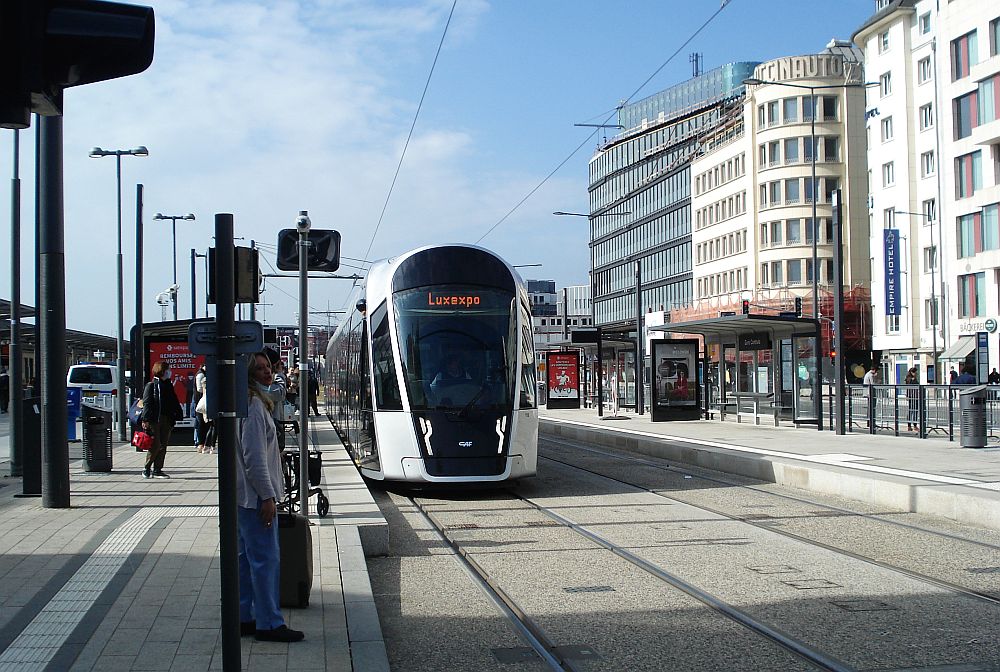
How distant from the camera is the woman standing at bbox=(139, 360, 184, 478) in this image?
1622 cm

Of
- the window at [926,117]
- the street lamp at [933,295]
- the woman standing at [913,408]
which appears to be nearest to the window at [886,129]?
the window at [926,117]

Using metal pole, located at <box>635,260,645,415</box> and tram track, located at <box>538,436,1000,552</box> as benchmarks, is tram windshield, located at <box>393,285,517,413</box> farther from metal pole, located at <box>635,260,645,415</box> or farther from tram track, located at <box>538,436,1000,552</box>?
metal pole, located at <box>635,260,645,415</box>

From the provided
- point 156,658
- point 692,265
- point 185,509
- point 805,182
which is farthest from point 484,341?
point 692,265

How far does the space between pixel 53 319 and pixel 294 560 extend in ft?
21.5

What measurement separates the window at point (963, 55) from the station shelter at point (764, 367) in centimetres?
2601

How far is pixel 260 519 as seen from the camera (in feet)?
21.2

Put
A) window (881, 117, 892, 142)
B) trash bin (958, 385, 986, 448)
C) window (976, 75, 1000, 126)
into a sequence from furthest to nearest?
window (881, 117, 892, 142) < window (976, 75, 1000, 126) < trash bin (958, 385, 986, 448)

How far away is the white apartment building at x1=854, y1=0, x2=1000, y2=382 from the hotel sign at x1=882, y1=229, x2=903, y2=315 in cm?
7

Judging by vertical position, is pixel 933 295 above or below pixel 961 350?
above

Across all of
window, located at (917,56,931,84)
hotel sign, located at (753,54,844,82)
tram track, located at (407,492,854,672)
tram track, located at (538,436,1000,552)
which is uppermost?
hotel sign, located at (753,54,844,82)

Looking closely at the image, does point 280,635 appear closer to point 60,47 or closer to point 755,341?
point 60,47

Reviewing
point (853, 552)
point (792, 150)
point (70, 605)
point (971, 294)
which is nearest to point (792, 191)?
point (792, 150)

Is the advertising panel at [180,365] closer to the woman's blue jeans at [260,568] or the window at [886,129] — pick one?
the woman's blue jeans at [260,568]

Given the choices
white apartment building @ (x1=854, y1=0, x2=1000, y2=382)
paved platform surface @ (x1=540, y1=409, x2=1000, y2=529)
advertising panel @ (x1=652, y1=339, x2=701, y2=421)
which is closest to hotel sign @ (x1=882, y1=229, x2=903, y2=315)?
white apartment building @ (x1=854, y1=0, x2=1000, y2=382)
